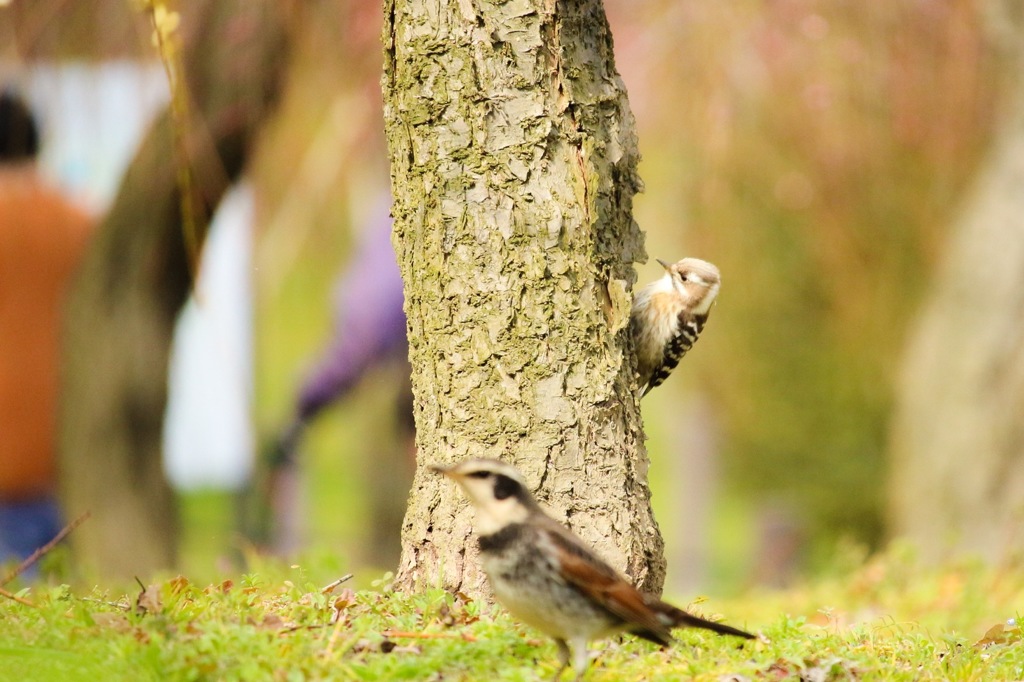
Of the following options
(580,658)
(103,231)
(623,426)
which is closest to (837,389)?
(103,231)

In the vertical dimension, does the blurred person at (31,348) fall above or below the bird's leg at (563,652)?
above

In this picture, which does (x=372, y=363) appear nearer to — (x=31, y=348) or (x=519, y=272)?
(x=31, y=348)

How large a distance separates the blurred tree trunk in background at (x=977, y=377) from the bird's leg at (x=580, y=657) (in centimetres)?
684

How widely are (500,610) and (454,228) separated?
127cm

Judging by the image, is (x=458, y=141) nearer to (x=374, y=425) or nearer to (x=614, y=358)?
(x=614, y=358)

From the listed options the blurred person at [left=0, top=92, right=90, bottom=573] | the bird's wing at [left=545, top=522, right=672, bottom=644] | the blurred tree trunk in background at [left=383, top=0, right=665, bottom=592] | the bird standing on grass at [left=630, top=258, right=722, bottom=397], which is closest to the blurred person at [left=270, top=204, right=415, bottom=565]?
the blurred person at [left=0, top=92, right=90, bottom=573]

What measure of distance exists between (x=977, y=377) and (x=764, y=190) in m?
2.33

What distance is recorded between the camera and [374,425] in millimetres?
11125

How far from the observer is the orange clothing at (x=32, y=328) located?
848 centimetres

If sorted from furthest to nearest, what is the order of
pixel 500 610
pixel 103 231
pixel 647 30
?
1. pixel 103 231
2. pixel 647 30
3. pixel 500 610

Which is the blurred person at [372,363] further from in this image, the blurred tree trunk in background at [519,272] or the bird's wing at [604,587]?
the bird's wing at [604,587]

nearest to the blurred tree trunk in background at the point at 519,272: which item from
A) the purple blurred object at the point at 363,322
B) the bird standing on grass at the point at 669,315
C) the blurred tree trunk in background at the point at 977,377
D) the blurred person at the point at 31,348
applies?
the bird standing on grass at the point at 669,315

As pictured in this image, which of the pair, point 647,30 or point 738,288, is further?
point 738,288

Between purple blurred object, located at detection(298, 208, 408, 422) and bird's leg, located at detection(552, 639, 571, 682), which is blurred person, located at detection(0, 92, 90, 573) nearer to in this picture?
purple blurred object, located at detection(298, 208, 408, 422)
